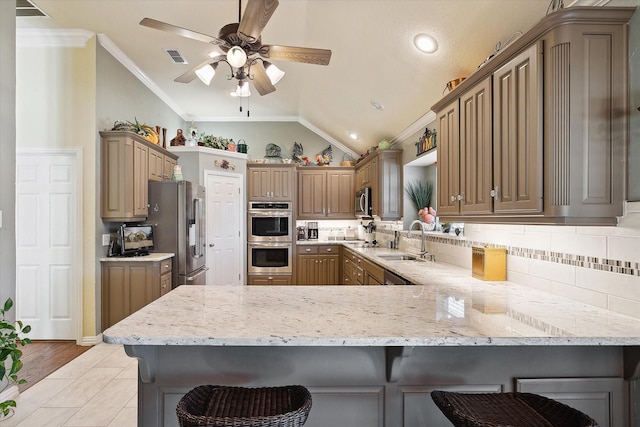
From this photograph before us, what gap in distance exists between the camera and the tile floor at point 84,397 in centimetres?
238

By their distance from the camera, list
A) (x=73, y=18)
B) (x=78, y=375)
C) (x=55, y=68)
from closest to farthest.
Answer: (x=78, y=375), (x=73, y=18), (x=55, y=68)

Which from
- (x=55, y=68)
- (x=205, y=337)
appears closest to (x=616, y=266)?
(x=205, y=337)

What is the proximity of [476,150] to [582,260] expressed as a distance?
85cm

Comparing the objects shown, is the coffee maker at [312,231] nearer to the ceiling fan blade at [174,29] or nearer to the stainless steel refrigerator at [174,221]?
the stainless steel refrigerator at [174,221]

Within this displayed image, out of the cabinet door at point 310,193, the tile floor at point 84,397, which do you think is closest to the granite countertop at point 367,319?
the tile floor at point 84,397

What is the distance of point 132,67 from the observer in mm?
4492

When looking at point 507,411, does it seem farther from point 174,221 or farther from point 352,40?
point 174,221

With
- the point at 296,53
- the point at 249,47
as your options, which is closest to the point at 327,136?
the point at 296,53

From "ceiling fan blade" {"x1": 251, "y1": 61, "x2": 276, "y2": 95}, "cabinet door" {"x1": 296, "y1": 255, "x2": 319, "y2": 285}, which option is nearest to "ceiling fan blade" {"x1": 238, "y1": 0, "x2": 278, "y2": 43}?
"ceiling fan blade" {"x1": 251, "y1": 61, "x2": 276, "y2": 95}

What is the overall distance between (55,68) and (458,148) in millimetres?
4156

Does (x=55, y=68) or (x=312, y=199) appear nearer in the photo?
(x=55, y=68)

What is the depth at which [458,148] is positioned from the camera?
2533mm

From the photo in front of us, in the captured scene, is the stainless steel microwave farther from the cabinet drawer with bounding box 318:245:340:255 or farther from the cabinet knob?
the cabinet knob

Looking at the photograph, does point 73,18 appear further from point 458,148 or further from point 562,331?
point 562,331
